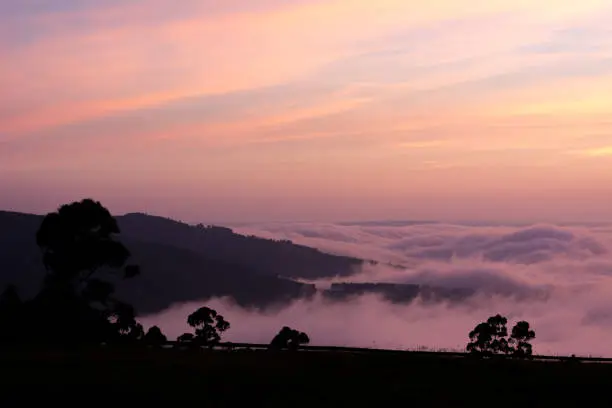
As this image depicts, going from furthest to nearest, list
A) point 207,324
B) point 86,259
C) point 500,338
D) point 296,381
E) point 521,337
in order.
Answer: point 500,338 < point 207,324 < point 521,337 < point 86,259 < point 296,381

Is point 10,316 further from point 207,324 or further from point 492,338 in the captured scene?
point 492,338

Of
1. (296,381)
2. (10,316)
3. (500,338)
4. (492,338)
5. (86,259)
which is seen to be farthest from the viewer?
(500,338)

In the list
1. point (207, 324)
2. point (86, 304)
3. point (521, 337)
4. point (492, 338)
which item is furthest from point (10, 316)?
point (521, 337)

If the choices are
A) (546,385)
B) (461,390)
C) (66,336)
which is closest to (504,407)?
(461,390)

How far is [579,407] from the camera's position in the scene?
22.8 meters

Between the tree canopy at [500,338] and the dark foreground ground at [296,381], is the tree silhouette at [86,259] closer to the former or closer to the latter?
the dark foreground ground at [296,381]

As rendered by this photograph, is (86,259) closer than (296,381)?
No

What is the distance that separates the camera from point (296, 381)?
83.6 feet

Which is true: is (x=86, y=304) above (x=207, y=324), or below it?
above

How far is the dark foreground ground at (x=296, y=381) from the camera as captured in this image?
904 inches

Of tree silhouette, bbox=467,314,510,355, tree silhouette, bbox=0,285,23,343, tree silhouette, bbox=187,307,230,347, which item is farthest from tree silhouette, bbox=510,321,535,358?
tree silhouette, bbox=0,285,23,343

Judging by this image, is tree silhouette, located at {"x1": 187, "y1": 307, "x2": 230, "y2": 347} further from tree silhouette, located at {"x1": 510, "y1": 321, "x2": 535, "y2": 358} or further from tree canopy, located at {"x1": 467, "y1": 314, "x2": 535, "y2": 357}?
tree silhouette, located at {"x1": 510, "y1": 321, "x2": 535, "y2": 358}

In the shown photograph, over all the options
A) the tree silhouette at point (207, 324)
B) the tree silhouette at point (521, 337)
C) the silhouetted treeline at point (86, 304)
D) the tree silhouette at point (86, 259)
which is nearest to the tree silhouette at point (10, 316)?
the silhouetted treeline at point (86, 304)

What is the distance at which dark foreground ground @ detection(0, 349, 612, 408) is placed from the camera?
23.0 meters
